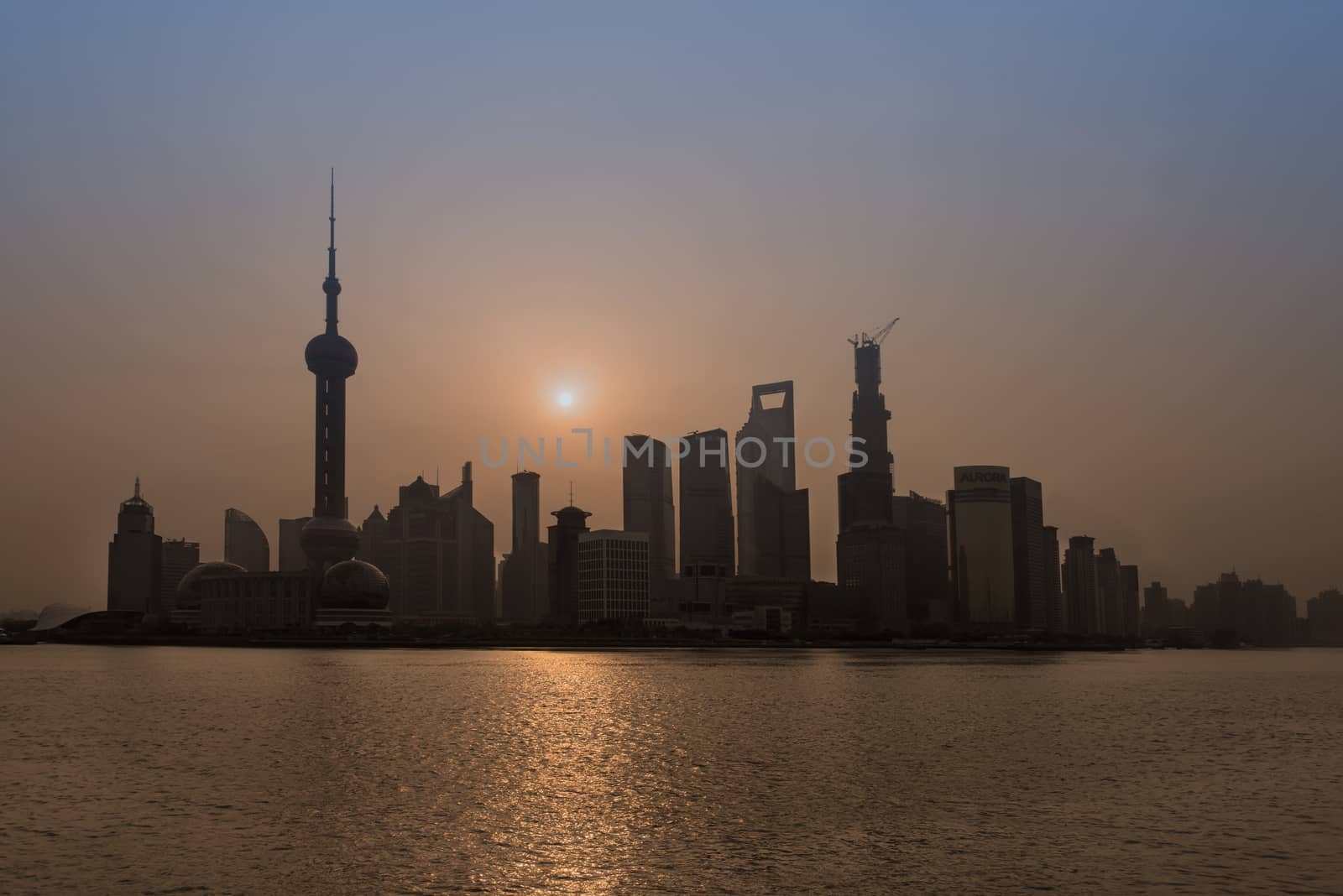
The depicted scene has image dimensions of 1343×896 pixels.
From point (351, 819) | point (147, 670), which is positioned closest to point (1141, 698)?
point (351, 819)

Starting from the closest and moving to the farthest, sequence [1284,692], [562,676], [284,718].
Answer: [284,718]
[1284,692]
[562,676]

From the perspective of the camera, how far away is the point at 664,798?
56.2 m

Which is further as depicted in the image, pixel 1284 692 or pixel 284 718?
pixel 1284 692

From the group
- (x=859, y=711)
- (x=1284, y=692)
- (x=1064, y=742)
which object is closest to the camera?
(x=1064, y=742)

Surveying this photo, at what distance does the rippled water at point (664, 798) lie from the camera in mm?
40344

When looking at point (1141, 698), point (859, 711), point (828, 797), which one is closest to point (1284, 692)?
point (1141, 698)

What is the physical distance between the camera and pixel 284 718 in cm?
9362

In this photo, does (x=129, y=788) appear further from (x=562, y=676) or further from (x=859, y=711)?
(x=562, y=676)

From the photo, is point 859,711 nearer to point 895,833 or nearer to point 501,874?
point 895,833

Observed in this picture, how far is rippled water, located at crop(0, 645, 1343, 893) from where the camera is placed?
132 feet

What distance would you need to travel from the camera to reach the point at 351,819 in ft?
163

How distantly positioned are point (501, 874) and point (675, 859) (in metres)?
6.25

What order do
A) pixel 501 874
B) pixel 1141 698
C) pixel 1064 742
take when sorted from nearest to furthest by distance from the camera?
pixel 501 874, pixel 1064 742, pixel 1141 698

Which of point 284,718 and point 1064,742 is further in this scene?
point 284,718
